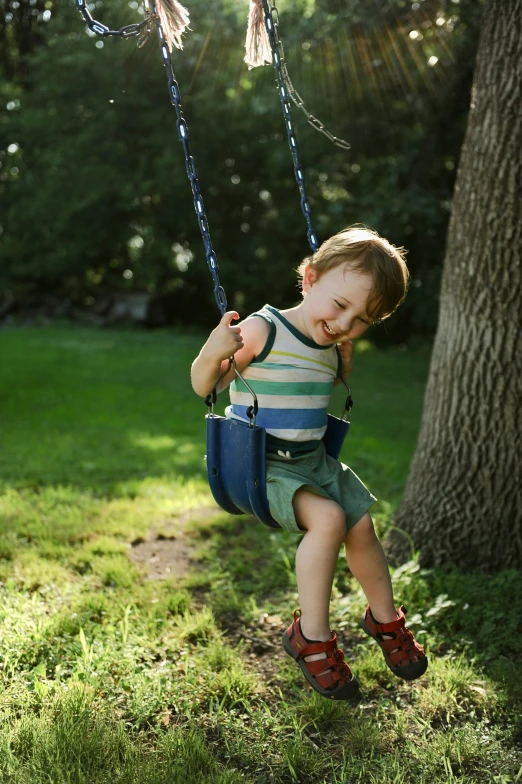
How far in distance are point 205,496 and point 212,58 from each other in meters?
11.9

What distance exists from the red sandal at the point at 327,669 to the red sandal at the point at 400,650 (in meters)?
0.22

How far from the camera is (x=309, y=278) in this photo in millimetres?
2637

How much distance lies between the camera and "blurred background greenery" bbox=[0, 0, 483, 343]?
10836mm

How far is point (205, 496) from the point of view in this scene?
5.55 metres

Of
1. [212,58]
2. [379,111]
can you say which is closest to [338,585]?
[379,111]

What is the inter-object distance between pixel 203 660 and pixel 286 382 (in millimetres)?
1185

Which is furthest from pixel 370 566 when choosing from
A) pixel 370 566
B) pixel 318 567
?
pixel 318 567

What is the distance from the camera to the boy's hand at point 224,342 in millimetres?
2436

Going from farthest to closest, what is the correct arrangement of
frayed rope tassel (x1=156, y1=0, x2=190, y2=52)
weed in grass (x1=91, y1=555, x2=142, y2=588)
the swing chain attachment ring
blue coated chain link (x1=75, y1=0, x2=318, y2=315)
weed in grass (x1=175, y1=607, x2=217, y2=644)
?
weed in grass (x1=91, y1=555, x2=142, y2=588), weed in grass (x1=175, y1=607, x2=217, y2=644), frayed rope tassel (x1=156, y1=0, x2=190, y2=52), blue coated chain link (x1=75, y1=0, x2=318, y2=315), the swing chain attachment ring

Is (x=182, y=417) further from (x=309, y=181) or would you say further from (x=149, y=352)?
(x=309, y=181)

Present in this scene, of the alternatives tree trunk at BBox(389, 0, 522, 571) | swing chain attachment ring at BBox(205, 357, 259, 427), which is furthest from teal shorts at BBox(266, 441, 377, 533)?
tree trunk at BBox(389, 0, 522, 571)

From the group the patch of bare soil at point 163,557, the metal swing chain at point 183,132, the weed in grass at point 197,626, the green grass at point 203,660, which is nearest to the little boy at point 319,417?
the metal swing chain at point 183,132

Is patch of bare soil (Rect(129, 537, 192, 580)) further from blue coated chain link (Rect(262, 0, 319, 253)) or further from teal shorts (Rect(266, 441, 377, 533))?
blue coated chain link (Rect(262, 0, 319, 253))

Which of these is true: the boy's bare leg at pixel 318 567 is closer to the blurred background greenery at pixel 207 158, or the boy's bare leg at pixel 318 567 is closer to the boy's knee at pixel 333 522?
the boy's knee at pixel 333 522
